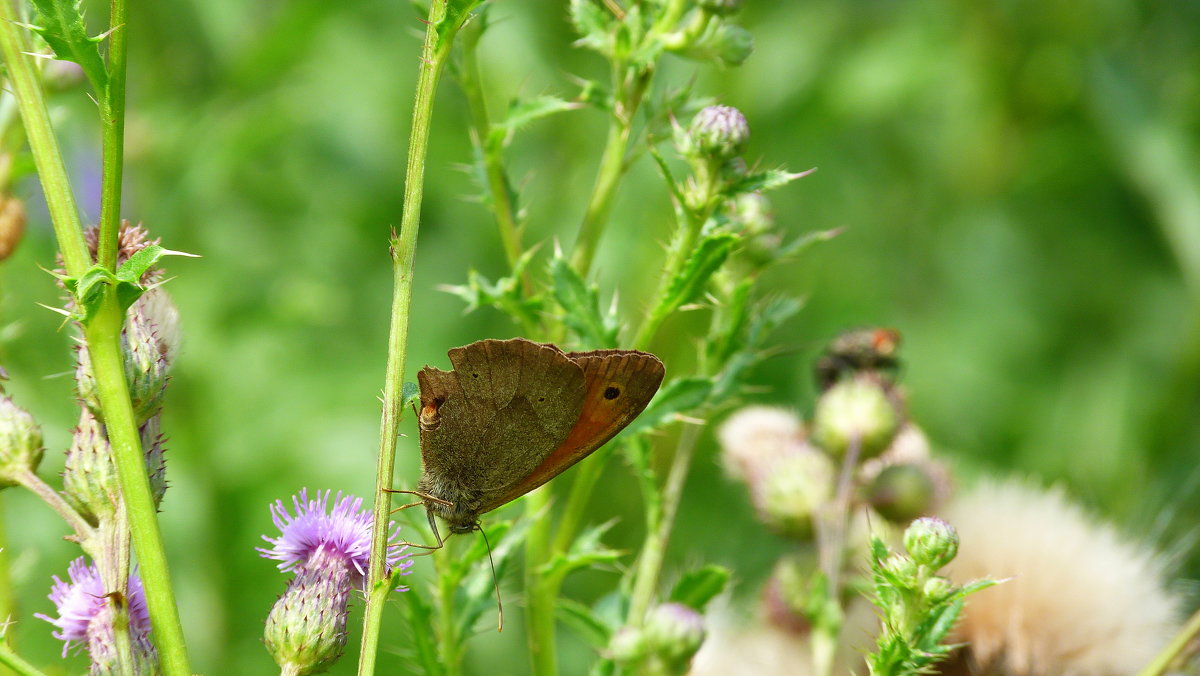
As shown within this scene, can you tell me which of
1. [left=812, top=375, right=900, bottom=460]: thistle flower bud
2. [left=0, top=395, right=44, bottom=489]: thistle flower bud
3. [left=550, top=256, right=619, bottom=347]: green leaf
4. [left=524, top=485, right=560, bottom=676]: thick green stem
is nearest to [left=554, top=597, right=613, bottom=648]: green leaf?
[left=524, top=485, right=560, bottom=676]: thick green stem

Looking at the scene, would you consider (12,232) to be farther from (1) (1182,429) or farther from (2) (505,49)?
(1) (1182,429)

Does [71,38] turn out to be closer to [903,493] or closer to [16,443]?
[16,443]

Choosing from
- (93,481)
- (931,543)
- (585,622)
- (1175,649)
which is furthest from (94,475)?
(1175,649)

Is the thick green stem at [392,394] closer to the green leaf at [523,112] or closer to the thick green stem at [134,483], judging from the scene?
the thick green stem at [134,483]

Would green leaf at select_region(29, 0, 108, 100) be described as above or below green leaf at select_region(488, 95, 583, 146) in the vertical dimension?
below

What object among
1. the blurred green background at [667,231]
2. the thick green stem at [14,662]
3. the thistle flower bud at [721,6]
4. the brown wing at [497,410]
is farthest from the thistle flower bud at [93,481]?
the blurred green background at [667,231]

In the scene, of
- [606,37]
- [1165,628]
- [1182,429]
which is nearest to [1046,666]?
[1165,628]

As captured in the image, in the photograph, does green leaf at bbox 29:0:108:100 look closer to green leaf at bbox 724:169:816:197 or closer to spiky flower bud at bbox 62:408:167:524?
spiky flower bud at bbox 62:408:167:524
